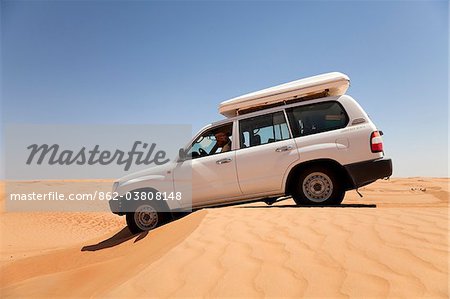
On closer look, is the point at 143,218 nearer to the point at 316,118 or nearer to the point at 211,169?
the point at 211,169

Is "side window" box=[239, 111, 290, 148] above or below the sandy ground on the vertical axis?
above

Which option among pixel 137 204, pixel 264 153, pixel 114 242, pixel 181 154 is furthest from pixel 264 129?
pixel 114 242

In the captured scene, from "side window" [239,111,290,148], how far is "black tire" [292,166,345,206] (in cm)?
85

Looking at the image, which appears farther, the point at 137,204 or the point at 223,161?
the point at 137,204

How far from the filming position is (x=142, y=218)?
20.4 feet

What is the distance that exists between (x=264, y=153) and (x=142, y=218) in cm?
306

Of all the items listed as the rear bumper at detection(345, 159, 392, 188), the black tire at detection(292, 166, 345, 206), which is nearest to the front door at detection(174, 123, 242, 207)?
the black tire at detection(292, 166, 345, 206)

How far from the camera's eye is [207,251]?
3.12 m

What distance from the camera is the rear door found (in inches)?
210

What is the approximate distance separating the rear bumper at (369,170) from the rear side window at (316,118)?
0.78m

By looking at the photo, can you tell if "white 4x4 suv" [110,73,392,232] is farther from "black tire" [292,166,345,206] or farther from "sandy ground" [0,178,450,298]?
"sandy ground" [0,178,450,298]

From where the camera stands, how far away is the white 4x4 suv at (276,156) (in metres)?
5.02

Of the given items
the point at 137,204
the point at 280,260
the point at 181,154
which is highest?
the point at 181,154

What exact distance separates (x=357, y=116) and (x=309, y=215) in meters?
2.16
